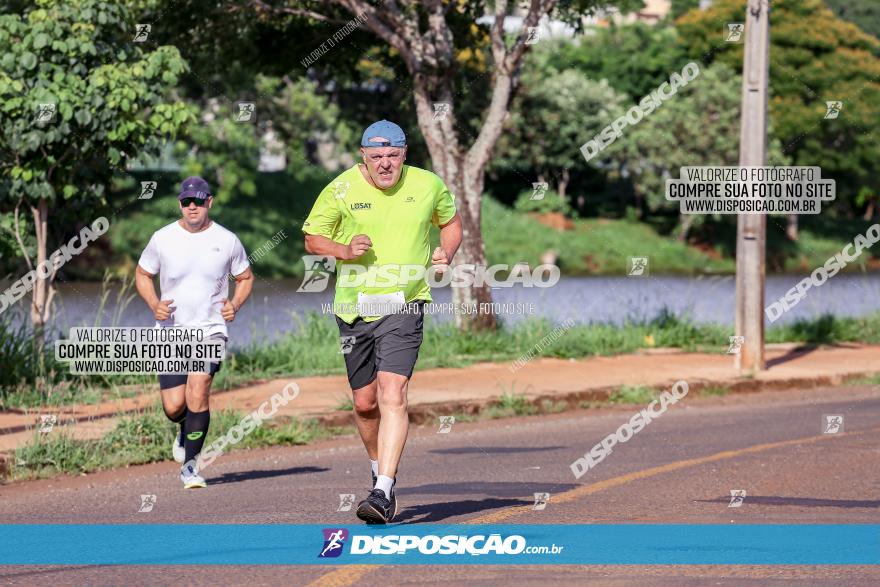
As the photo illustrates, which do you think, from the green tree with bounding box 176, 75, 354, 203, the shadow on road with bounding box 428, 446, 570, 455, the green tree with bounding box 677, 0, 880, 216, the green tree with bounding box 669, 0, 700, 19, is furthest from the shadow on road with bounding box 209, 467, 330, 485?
the green tree with bounding box 669, 0, 700, 19

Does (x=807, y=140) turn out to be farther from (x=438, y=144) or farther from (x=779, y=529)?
(x=779, y=529)

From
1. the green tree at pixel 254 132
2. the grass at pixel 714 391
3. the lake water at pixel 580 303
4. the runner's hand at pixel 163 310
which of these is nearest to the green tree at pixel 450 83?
the lake water at pixel 580 303

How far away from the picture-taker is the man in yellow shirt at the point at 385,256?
25.7 ft

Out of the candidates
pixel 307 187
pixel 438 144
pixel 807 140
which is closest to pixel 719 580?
pixel 438 144

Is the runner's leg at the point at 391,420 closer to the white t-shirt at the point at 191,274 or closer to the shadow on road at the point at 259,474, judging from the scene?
the white t-shirt at the point at 191,274

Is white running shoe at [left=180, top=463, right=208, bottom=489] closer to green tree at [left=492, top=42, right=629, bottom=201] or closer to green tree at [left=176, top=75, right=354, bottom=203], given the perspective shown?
green tree at [left=176, top=75, right=354, bottom=203]

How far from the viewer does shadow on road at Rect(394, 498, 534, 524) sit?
8203 mm

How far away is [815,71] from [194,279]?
61683 millimetres

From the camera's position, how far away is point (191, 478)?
9656 mm

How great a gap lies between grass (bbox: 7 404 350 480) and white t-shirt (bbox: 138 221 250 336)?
1669 millimetres

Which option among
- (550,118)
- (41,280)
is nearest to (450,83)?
(41,280)

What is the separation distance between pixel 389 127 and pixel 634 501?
2.82m

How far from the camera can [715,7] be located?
6806 cm

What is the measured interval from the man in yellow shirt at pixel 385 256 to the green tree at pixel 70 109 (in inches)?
296
